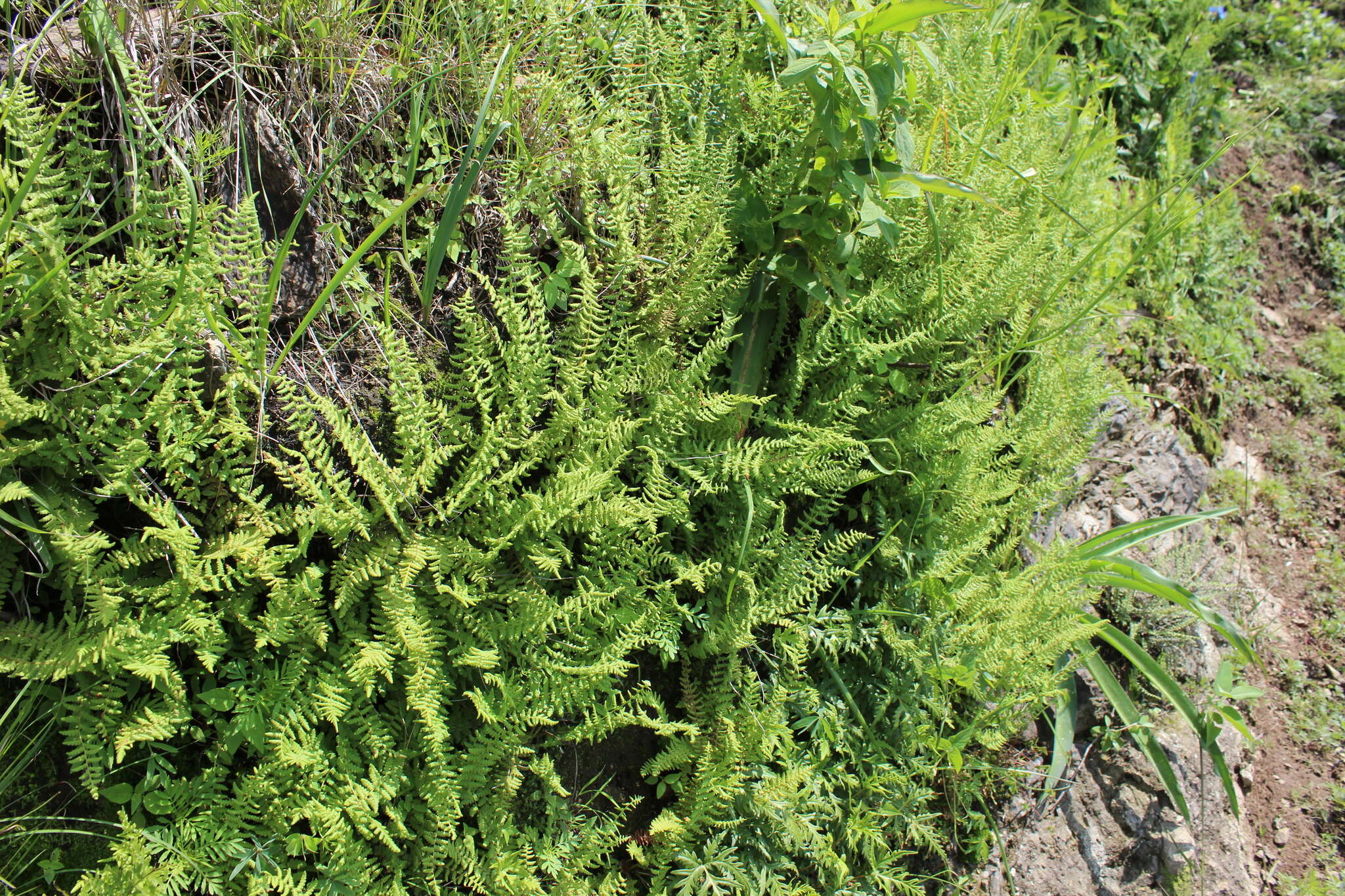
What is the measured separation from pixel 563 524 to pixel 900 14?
160 centimetres

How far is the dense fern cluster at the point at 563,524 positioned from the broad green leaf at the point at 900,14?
0.47 m

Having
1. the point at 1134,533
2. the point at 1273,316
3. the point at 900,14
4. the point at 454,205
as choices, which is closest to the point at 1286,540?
the point at 1273,316

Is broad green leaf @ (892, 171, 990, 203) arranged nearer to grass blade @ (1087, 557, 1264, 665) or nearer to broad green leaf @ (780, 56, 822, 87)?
broad green leaf @ (780, 56, 822, 87)

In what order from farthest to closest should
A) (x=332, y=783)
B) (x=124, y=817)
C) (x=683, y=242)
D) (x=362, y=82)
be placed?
(x=683, y=242), (x=362, y=82), (x=332, y=783), (x=124, y=817)

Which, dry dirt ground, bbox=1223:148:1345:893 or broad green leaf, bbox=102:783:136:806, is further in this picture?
dry dirt ground, bbox=1223:148:1345:893

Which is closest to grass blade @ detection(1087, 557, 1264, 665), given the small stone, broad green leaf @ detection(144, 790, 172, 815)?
the small stone

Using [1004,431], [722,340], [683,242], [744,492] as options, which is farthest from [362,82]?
[1004,431]

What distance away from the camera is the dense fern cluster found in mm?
1786

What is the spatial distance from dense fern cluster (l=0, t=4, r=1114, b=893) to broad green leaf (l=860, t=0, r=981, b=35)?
1.55 ft

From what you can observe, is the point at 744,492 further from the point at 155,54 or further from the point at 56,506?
the point at 155,54

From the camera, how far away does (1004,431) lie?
287cm

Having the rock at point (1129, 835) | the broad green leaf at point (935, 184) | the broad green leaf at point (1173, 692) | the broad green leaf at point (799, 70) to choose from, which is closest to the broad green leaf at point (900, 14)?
the broad green leaf at point (799, 70)

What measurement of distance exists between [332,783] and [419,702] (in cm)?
26

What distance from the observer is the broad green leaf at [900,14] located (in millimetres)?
2148
